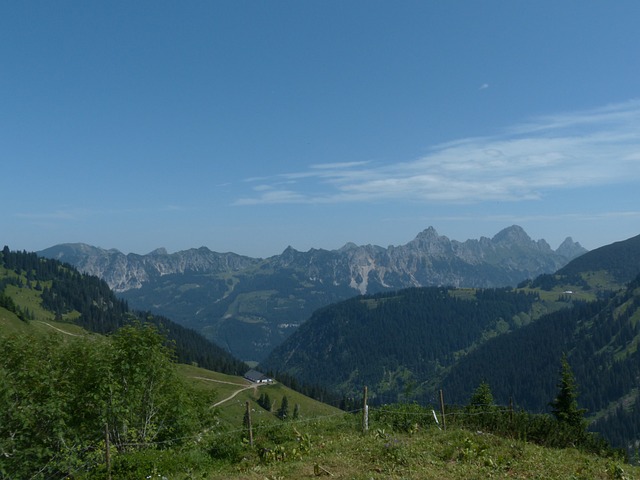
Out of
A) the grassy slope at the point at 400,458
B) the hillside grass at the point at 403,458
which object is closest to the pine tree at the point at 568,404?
the hillside grass at the point at 403,458

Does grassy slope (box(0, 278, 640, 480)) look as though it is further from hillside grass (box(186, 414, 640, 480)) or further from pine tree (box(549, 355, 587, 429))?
pine tree (box(549, 355, 587, 429))

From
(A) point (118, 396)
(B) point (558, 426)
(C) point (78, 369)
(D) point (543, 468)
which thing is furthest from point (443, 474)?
→ (C) point (78, 369)

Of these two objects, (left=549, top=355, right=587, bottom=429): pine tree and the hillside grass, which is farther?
(left=549, top=355, right=587, bottom=429): pine tree

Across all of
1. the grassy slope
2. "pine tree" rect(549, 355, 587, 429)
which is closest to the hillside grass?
the grassy slope

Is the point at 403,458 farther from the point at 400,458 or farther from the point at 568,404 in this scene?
the point at 568,404

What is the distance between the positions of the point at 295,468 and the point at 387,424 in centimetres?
948

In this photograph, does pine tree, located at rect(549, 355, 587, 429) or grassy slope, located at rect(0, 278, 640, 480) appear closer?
grassy slope, located at rect(0, 278, 640, 480)

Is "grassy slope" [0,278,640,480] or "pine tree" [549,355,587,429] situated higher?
"grassy slope" [0,278,640,480]

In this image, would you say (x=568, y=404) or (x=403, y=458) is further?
(x=568, y=404)

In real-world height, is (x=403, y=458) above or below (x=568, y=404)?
above

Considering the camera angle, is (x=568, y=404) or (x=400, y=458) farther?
(x=568, y=404)

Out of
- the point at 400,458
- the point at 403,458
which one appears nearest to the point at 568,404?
the point at 403,458

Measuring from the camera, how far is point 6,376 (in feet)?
70.7

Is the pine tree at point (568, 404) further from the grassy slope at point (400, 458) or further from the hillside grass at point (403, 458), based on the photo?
the grassy slope at point (400, 458)
